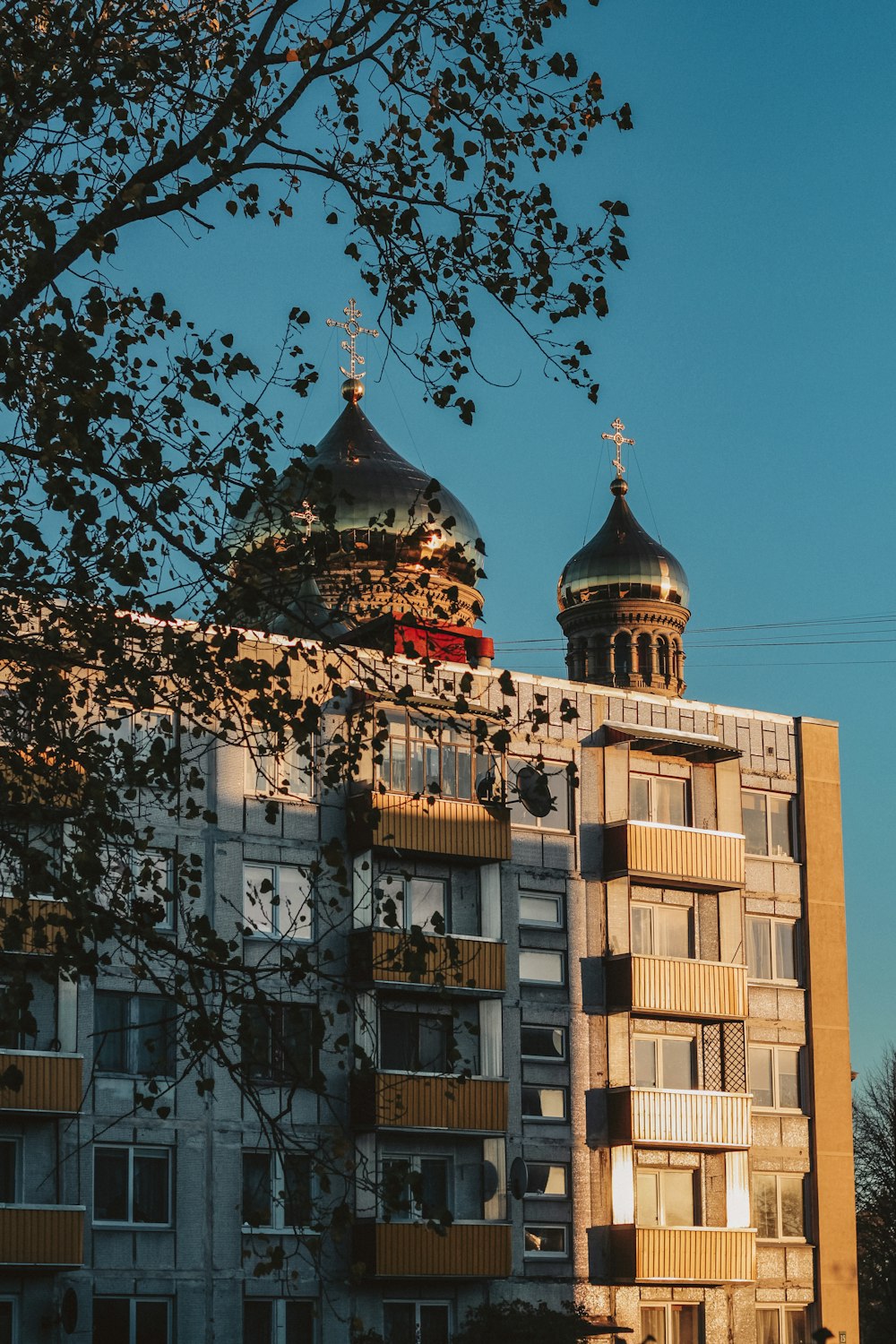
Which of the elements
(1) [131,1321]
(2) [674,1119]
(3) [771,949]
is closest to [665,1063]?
(2) [674,1119]

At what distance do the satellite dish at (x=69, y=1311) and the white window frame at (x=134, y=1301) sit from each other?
600 millimetres

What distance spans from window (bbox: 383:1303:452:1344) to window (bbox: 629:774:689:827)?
1120 centimetres

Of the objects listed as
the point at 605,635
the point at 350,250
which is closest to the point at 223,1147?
the point at 350,250

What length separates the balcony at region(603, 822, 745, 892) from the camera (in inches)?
1802

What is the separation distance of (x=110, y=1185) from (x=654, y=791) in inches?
590

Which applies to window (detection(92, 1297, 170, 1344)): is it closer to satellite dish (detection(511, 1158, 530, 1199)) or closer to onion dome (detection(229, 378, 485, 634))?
satellite dish (detection(511, 1158, 530, 1199))

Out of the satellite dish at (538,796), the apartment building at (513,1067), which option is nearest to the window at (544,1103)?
the apartment building at (513,1067)

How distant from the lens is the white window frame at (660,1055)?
1799 inches

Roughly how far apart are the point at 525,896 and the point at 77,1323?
12.9m

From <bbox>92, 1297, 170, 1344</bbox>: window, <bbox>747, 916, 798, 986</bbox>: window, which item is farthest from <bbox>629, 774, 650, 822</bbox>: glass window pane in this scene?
<bbox>92, 1297, 170, 1344</bbox>: window

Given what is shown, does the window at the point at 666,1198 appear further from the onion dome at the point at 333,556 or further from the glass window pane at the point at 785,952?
the onion dome at the point at 333,556

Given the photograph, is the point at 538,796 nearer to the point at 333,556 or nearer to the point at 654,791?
the point at 333,556

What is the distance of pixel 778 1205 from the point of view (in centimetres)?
4694

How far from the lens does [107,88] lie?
50.8 ft
